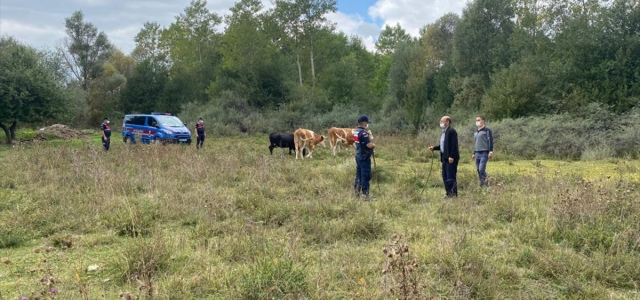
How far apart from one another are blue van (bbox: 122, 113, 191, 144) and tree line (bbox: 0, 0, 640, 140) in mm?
5946

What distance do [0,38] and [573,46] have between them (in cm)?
3837

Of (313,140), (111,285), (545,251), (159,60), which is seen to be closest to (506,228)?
(545,251)

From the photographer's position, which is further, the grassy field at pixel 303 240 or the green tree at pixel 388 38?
the green tree at pixel 388 38

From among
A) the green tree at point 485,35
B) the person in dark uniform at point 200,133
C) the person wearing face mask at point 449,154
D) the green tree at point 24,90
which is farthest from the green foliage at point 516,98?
the green tree at point 24,90

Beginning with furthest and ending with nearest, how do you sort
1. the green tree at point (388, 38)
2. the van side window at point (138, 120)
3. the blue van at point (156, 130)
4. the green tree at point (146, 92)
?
the green tree at point (388, 38)
the green tree at point (146, 92)
the van side window at point (138, 120)
the blue van at point (156, 130)

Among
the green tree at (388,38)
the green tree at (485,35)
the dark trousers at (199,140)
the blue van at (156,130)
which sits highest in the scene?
the green tree at (388,38)

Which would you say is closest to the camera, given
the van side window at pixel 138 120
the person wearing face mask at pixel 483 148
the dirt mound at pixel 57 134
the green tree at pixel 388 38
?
the person wearing face mask at pixel 483 148

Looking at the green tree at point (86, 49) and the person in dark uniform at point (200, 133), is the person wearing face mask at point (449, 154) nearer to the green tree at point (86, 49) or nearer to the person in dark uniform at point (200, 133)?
the person in dark uniform at point (200, 133)

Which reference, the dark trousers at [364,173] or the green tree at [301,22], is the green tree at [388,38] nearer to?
the green tree at [301,22]

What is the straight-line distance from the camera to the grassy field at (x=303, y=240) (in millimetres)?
3596

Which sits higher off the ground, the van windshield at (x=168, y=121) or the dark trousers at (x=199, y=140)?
the van windshield at (x=168, y=121)

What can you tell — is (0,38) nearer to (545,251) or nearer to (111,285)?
(111,285)

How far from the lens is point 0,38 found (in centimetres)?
3259

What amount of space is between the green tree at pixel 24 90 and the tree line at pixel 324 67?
7 cm
